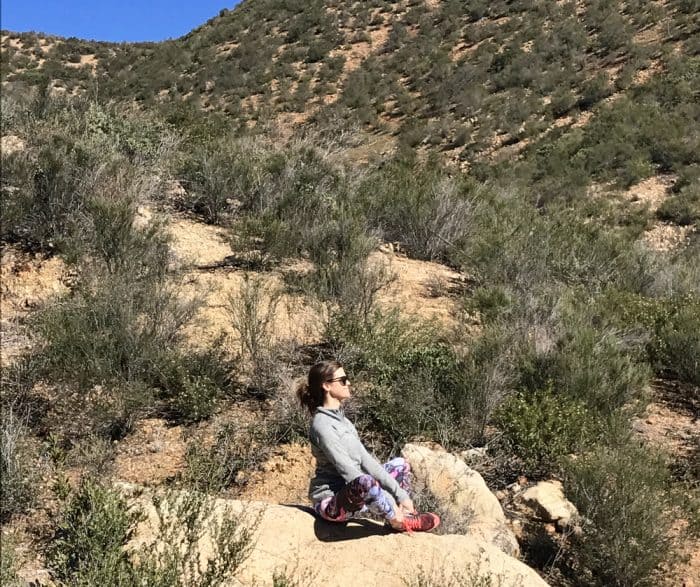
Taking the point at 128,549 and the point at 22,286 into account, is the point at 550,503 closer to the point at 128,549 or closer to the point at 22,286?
the point at 128,549

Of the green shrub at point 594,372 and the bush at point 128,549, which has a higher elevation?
the bush at point 128,549

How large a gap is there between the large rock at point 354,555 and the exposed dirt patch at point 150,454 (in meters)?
1.11

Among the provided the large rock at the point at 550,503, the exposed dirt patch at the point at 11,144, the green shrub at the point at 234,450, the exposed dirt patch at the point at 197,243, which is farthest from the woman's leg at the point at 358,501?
the exposed dirt patch at the point at 11,144

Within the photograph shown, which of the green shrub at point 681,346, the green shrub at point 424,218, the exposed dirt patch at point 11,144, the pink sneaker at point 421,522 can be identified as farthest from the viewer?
the green shrub at point 424,218

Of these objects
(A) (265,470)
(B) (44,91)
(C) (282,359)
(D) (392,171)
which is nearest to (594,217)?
(D) (392,171)

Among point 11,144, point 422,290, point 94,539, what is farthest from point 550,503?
point 11,144

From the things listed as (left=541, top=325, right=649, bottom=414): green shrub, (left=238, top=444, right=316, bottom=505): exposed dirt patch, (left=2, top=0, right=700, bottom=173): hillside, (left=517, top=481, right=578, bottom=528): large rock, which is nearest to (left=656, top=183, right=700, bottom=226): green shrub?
(left=2, top=0, right=700, bottom=173): hillside

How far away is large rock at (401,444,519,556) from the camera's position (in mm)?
3582

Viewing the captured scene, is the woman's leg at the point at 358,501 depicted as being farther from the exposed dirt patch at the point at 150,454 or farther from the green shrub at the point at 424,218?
the green shrub at the point at 424,218

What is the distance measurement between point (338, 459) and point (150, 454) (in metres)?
2.07

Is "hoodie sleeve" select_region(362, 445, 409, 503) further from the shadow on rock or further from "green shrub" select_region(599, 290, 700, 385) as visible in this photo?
"green shrub" select_region(599, 290, 700, 385)

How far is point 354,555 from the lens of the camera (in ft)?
9.70

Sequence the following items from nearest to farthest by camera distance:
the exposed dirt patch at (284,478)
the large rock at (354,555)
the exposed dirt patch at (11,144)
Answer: the large rock at (354,555), the exposed dirt patch at (284,478), the exposed dirt patch at (11,144)

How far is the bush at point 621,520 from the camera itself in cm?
332
